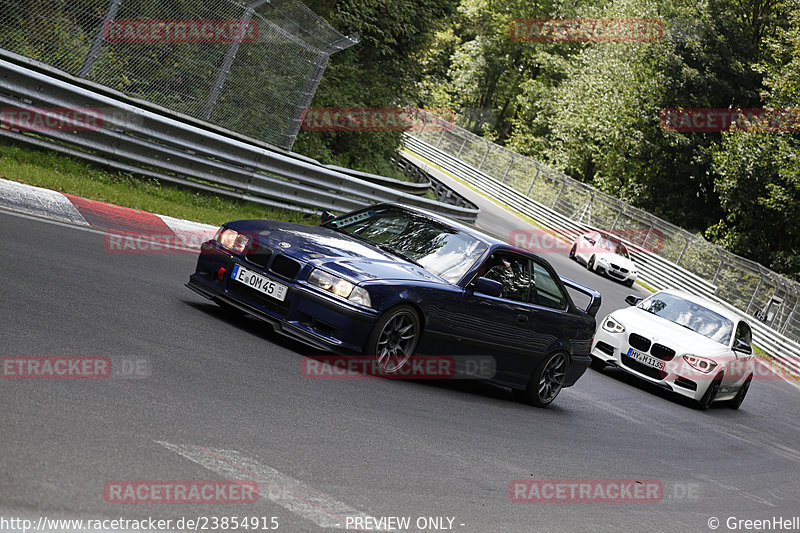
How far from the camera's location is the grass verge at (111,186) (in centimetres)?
1094

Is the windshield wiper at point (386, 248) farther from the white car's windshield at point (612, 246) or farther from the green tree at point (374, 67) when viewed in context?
the white car's windshield at point (612, 246)

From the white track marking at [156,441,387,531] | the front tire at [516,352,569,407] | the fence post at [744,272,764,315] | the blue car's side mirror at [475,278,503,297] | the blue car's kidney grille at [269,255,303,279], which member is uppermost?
the fence post at [744,272,764,315]

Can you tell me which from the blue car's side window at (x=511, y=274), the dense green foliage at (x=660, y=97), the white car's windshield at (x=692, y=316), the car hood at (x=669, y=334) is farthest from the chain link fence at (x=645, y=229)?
the blue car's side window at (x=511, y=274)

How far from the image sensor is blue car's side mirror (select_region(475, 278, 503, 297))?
8.20m

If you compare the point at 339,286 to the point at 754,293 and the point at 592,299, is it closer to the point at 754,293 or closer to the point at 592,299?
the point at 592,299

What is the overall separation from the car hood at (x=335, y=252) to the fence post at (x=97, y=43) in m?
5.43

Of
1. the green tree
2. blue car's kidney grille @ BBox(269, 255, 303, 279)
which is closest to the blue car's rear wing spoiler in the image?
blue car's kidney grille @ BBox(269, 255, 303, 279)

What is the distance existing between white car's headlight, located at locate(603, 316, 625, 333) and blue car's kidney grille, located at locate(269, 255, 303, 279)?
7.19 metres

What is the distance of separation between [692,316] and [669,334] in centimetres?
116

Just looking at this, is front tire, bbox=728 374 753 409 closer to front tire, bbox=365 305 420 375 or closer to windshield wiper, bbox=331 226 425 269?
windshield wiper, bbox=331 226 425 269

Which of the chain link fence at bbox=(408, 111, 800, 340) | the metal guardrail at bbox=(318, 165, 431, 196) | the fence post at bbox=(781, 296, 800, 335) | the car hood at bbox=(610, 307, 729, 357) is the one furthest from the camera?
the chain link fence at bbox=(408, 111, 800, 340)

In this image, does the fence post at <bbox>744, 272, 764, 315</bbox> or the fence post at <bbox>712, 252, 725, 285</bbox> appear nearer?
the fence post at <bbox>744, 272, 764, 315</bbox>

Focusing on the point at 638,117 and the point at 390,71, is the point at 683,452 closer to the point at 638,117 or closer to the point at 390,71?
the point at 390,71

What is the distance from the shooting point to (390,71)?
2489 cm
